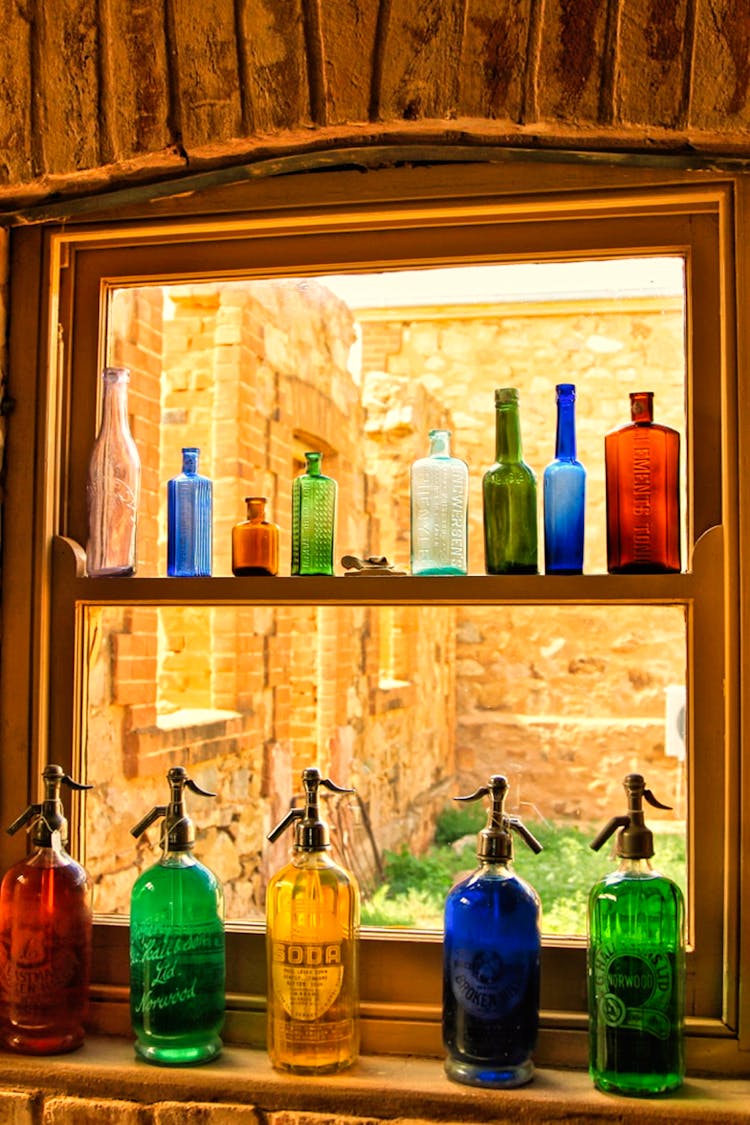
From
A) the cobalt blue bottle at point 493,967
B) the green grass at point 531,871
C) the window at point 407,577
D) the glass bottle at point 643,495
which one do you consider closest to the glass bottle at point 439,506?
the window at point 407,577

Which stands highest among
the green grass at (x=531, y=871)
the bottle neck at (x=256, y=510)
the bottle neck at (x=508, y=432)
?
the bottle neck at (x=508, y=432)

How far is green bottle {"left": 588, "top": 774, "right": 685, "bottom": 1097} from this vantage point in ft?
3.46

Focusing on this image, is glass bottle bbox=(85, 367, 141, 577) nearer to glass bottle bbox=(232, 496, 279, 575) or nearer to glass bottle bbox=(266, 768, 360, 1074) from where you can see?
glass bottle bbox=(232, 496, 279, 575)

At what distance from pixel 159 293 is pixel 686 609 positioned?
1.84 m

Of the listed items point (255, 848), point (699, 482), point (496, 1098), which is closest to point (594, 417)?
point (255, 848)

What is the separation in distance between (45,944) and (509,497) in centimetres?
73

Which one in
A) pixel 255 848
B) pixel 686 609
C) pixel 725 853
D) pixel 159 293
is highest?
pixel 159 293

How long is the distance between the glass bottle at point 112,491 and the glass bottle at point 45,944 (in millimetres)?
283

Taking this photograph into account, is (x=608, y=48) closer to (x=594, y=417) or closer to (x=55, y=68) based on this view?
(x=55, y=68)

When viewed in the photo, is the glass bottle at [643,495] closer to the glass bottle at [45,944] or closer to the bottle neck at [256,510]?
the bottle neck at [256,510]

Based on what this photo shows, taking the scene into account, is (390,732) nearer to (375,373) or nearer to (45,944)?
(375,373)

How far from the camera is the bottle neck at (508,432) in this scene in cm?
127

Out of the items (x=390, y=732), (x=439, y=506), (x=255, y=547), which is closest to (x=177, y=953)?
(x=255, y=547)

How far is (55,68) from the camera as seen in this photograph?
122 centimetres
